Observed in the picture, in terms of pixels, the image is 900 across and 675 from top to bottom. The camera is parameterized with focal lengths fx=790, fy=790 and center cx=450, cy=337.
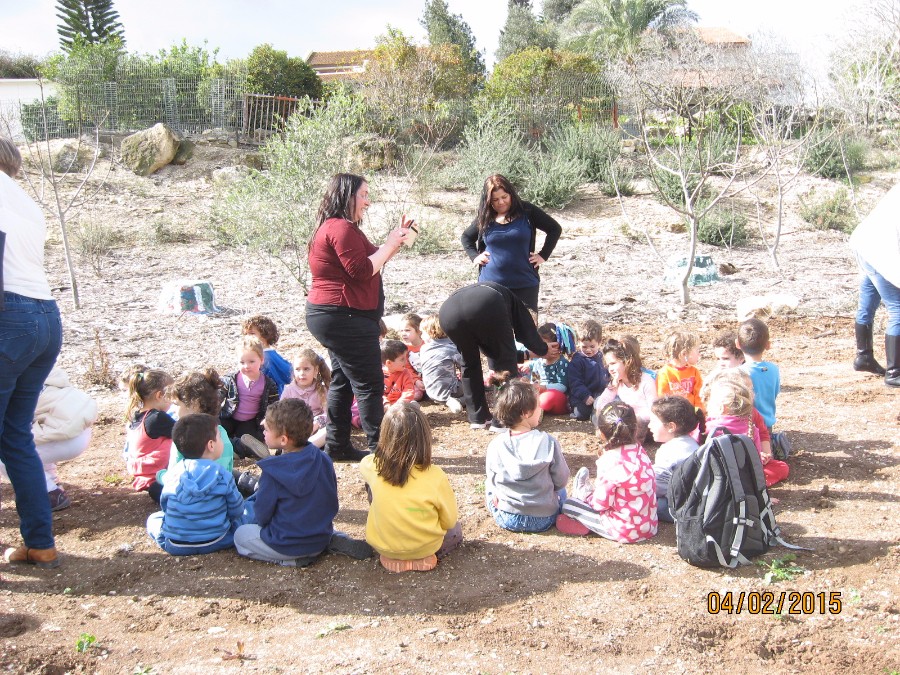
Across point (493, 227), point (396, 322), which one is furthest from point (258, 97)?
point (493, 227)

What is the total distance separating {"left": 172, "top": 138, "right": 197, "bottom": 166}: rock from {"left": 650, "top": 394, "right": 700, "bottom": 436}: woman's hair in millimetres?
16601

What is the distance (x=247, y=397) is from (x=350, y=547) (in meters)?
1.78

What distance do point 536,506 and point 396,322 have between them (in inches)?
171

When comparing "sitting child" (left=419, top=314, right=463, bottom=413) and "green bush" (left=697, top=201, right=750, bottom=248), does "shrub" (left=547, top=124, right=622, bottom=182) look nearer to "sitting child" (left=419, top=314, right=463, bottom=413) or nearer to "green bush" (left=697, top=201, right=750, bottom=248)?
"green bush" (left=697, top=201, right=750, bottom=248)

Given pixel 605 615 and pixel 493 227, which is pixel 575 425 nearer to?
pixel 493 227

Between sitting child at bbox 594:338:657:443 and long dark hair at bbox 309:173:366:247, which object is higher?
long dark hair at bbox 309:173:366:247

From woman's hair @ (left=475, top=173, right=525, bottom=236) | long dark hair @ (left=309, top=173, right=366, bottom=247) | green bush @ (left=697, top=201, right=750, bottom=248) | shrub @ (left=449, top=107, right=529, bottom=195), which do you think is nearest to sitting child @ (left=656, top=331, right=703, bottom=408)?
woman's hair @ (left=475, top=173, right=525, bottom=236)

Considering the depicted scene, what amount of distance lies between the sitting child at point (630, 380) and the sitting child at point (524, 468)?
3.86 feet

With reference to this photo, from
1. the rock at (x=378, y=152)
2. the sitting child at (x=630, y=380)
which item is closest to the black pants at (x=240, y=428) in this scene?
the sitting child at (x=630, y=380)

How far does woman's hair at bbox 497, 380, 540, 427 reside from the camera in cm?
379

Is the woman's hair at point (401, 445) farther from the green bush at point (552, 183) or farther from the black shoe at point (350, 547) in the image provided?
the green bush at point (552, 183)

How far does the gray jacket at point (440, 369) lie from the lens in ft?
19.3

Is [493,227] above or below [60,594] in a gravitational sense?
above

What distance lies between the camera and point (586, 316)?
852cm
